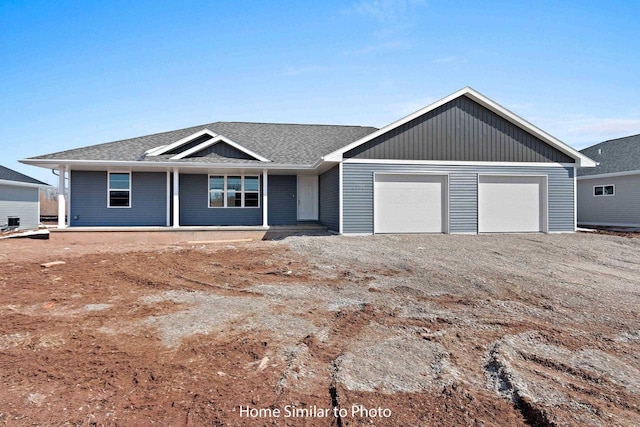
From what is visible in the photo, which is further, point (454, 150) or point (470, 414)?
point (454, 150)

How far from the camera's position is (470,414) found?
2803 mm

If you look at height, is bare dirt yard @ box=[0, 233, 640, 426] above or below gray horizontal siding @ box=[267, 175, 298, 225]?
below

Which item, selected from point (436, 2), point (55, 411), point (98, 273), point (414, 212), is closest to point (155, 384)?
point (55, 411)

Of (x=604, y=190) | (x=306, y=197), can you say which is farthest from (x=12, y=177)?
(x=604, y=190)

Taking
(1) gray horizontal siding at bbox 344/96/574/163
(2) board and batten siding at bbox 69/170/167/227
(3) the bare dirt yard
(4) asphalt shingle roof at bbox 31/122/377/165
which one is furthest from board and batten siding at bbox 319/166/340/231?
(2) board and batten siding at bbox 69/170/167/227

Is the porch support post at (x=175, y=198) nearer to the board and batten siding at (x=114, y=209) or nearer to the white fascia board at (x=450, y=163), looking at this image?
the board and batten siding at (x=114, y=209)

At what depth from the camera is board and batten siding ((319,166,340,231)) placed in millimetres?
13531

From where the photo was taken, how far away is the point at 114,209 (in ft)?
50.4

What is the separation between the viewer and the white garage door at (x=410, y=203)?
44.6ft

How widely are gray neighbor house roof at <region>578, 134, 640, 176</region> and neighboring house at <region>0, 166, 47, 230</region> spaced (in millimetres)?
30554

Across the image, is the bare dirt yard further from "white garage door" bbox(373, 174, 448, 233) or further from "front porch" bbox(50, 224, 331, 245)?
"front porch" bbox(50, 224, 331, 245)

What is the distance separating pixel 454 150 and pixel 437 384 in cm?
1195

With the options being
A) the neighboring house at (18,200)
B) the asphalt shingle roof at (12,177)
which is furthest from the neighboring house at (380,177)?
the asphalt shingle roof at (12,177)

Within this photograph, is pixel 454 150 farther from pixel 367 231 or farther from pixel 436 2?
pixel 436 2
